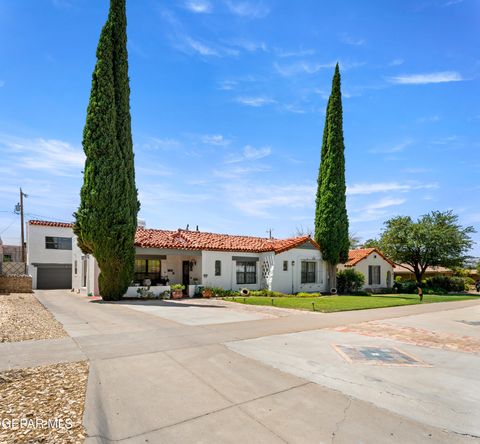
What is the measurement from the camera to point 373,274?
1313 inches

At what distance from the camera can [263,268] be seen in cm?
2677

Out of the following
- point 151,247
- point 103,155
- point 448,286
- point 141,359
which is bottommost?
point 448,286

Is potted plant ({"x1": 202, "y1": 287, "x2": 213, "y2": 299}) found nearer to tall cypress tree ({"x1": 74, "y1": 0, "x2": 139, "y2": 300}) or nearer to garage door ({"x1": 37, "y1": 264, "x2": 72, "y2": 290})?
tall cypress tree ({"x1": 74, "y1": 0, "x2": 139, "y2": 300})

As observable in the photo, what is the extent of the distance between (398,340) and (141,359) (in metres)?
7.29

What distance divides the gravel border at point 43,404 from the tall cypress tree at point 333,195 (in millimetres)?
24260

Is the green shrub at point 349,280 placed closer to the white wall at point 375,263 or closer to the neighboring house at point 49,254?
the white wall at point 375,263

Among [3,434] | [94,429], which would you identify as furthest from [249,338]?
[3,434]

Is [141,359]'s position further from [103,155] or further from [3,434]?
[103,155]

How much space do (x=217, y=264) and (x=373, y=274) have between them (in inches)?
675

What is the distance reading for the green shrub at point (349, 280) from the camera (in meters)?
29.8

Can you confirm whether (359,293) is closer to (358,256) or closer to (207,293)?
(358,256)

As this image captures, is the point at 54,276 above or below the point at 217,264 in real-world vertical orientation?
below

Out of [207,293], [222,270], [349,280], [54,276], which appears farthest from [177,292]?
[54,276]

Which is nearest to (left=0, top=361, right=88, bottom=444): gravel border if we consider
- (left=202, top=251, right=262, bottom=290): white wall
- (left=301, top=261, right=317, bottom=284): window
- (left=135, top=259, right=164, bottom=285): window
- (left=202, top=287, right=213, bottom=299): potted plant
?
(left=202, top=287, right=213, bottom=299): potted plant
